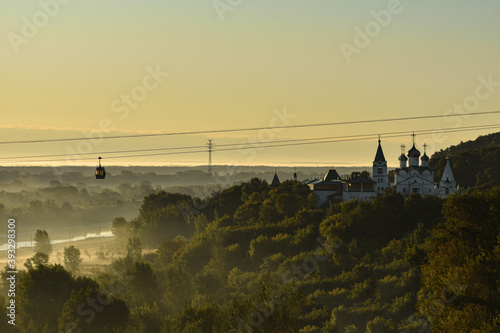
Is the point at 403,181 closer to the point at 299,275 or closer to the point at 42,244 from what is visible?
the point at 299,275

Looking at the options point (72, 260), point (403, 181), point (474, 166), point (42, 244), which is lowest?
point (72, 260)

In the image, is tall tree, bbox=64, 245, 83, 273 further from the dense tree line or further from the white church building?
the dense tree line

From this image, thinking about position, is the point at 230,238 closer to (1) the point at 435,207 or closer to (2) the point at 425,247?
(1) the point at 435,207

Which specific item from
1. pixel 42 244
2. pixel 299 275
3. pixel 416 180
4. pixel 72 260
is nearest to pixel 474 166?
pixel 416 180

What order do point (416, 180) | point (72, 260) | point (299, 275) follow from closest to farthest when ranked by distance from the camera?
point (299, 275) < point (416, 180) < point (72, 260)

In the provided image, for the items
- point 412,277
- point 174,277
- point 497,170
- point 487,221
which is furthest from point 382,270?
point 497,170

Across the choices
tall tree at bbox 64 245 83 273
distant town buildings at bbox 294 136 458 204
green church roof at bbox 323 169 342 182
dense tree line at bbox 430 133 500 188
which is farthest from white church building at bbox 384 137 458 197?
tall tree at bbox 64 245 83 273

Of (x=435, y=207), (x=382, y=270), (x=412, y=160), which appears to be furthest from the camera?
(x=412, y=160)

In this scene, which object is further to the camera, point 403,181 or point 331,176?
point 331,176

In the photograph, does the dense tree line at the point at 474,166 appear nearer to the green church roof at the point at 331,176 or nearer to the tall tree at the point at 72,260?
the green church roof at the point at 331,176
